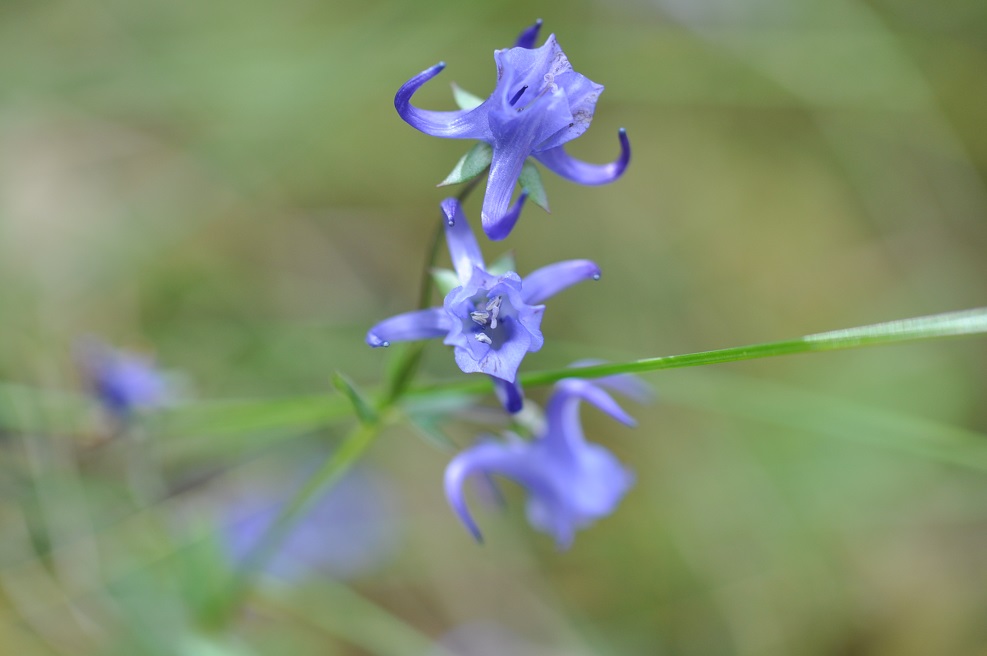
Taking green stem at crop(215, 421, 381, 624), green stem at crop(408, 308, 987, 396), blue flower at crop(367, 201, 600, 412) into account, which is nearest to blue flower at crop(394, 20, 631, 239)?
blue flower at crop(367, 201, 600, 412)

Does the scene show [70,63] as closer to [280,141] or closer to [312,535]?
[280,141]

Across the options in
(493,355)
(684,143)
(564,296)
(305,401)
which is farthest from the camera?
(684,143)

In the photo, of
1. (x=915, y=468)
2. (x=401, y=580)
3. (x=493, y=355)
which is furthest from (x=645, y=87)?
(x=493, y=355)

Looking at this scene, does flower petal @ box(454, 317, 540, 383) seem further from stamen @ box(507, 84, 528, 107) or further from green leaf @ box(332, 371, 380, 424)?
stamen @ box(507, 84, 528, 107)

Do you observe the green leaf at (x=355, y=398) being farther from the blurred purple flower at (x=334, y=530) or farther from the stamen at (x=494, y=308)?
the blurred purple flower at (x=334, y=530)

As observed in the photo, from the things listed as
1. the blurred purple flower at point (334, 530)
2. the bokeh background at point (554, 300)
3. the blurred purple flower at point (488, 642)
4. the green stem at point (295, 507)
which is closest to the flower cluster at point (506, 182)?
the green stem at point (295, 507)

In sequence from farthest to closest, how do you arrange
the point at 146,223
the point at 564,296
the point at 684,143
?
the point at 684,143 < the point at 564,296 < the point at 146,223

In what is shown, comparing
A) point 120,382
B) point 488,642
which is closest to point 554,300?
point 488,642

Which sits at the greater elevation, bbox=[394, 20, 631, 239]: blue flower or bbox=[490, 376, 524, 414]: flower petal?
bbox=[394, 20, 631, 239]: blue flower
